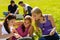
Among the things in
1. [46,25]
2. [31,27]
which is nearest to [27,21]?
[31,27]

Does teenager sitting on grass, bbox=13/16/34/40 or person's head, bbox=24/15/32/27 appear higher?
person's head, bbox=24/15/32/27

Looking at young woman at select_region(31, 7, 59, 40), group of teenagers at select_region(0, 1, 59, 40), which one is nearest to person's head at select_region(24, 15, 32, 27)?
group of teenagers at select_region(0, 1, 59, 40)

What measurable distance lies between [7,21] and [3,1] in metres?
18.9

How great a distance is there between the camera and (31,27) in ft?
25.1

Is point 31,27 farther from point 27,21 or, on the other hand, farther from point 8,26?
point 8,26

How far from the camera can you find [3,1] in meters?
26.2

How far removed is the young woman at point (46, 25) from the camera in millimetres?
7414

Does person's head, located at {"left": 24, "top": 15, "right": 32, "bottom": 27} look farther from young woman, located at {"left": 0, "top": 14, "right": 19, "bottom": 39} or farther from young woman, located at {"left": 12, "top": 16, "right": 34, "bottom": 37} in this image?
young woman, located at {"left": 0, "top": 14, "right": 19, "bottom": 39}

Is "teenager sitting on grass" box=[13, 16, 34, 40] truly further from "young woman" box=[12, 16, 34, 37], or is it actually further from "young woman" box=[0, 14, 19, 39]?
"young woman" box=[0, 14, 19, 39]

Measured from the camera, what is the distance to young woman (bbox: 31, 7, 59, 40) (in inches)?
292

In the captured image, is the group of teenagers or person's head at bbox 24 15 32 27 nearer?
the group of teenagers

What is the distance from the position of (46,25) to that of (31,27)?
1.13 feet

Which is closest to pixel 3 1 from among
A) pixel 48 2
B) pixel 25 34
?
pixel 48 2

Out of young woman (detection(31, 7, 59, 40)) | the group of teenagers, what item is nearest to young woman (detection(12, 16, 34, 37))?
the group of teenagers
